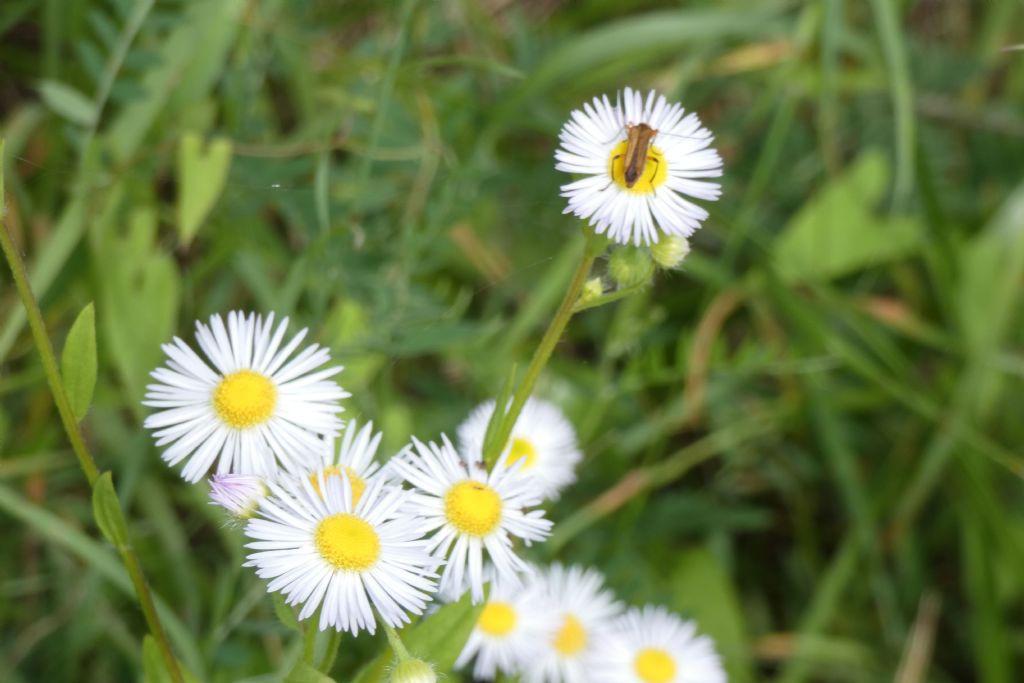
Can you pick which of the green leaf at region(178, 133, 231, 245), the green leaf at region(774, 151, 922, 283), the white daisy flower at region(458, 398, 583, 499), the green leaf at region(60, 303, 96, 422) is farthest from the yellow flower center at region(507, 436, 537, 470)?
the green leaf at region(774, 151, 922, 283)

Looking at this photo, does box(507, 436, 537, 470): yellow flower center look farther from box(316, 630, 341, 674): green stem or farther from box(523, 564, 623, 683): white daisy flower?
box(316, 630, 341, 674): green stem

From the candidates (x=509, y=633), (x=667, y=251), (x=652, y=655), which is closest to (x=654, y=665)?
(x=652, y=655)

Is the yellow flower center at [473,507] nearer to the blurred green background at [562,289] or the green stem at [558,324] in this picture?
the green stem at [558,324]

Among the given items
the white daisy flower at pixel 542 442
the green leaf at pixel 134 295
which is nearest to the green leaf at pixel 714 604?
the white daisy flower at pixel 542 442

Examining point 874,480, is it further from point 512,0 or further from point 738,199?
point 512,0

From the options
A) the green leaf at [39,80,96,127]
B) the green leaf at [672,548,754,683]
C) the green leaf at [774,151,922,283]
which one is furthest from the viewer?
the green leaf at [774,151,922,283]

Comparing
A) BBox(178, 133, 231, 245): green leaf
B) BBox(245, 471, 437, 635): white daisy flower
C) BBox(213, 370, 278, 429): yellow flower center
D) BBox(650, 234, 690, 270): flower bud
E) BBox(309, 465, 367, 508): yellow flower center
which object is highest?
BBox(178, 133, 231, 245): green leaf
